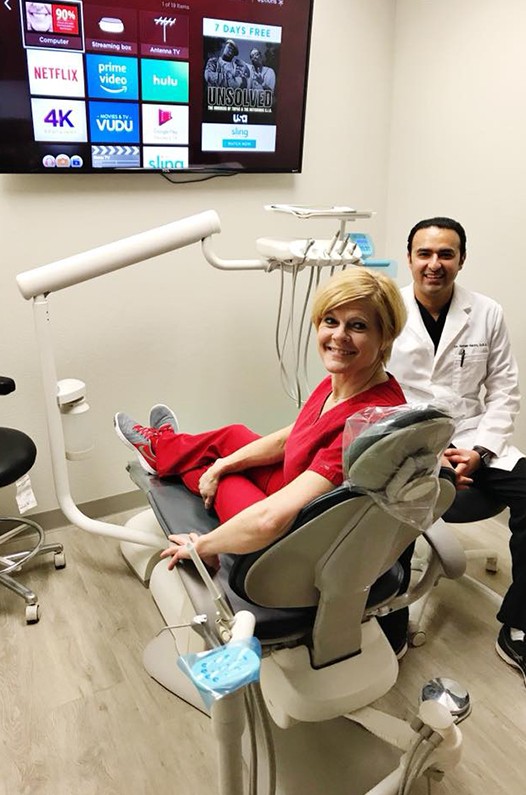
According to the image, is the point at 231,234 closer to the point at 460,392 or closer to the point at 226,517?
the point at 460,392

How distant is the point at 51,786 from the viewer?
1.49 meters

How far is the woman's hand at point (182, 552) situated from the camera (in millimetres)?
1344

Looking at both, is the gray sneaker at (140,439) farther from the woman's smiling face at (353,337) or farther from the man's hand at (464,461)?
the man's hand at (464,461)

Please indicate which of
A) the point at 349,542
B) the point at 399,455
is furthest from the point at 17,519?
the point at 399,455

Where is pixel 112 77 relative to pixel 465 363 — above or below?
above

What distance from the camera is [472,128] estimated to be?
2.41 metres

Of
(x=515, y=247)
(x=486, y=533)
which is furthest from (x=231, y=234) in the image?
(x=486, y=533)

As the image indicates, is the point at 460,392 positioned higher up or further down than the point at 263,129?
further down

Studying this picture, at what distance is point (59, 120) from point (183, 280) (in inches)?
28.4

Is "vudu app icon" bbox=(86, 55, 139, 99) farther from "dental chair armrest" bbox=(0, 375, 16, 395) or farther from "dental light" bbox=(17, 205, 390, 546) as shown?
"dental chair armrest" bbox=(0, 375, 16, 395)

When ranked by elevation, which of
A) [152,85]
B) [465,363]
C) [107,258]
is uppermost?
[152,85]

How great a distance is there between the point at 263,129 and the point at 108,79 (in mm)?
610

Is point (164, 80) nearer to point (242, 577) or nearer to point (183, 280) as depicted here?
point (183, 280)

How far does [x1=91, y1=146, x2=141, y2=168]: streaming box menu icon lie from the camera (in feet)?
7.09
